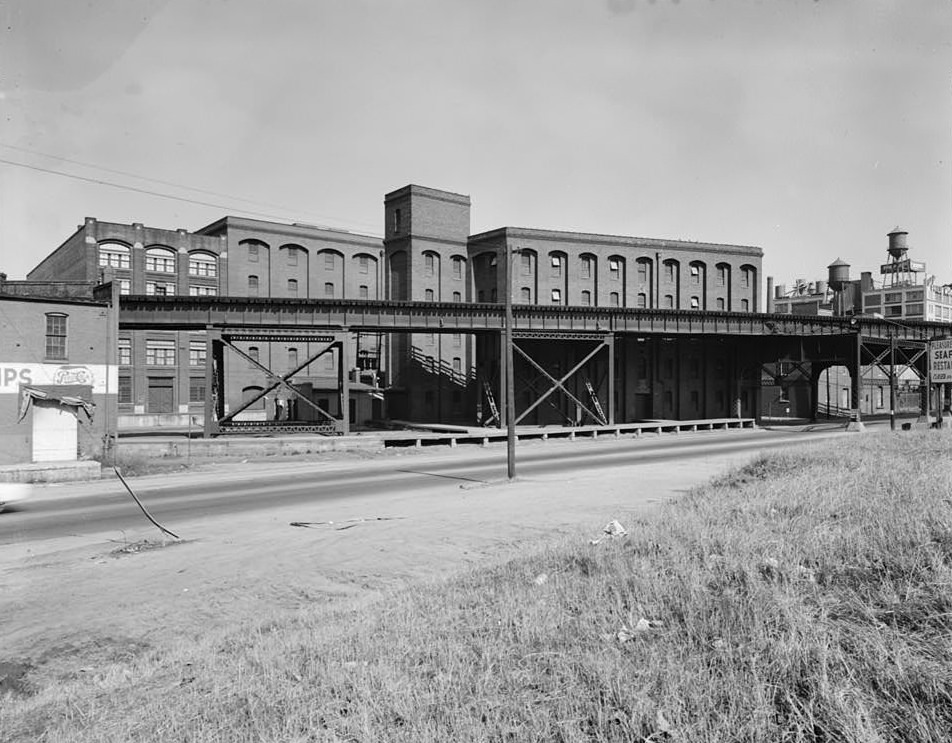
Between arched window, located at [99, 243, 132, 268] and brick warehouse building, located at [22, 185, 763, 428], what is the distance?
0.38 feet

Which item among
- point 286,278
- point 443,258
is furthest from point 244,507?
point 286,278

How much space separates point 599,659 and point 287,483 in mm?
19078

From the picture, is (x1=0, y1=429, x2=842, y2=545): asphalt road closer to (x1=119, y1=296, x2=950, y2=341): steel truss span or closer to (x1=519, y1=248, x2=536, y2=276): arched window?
(x1=119, y1=296, x2=950, y2=341): steel truss span

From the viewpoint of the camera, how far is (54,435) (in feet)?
89.8

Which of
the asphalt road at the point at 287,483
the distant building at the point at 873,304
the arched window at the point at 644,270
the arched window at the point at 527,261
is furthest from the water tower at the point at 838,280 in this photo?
the asphalt road at the point at 287,483

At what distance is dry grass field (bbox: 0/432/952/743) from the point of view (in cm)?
432

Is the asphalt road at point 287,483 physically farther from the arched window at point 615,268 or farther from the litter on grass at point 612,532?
the arched window at point 615,268

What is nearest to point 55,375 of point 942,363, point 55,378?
point 55,378

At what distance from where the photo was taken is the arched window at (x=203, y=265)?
57.8m

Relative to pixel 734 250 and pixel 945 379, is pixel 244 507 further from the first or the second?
pixel 734 250

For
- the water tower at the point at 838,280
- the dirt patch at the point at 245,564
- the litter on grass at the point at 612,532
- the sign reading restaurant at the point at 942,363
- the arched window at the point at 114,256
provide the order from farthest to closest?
the water tower at the point at 838,280, the arched window at the point at 114,256, the sign reading restaurant at the point at 942,363, the litter on grass at the point at 612,532, the dirt patch at the point at 245,564

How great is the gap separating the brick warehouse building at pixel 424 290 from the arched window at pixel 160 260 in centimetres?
9

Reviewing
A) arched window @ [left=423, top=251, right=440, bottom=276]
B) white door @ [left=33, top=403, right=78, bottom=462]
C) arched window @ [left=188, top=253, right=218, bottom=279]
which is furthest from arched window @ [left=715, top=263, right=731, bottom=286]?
white door @ [left=33, top=403, right=78, bottom=462]

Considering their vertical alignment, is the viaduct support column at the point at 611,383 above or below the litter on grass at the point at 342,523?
above
